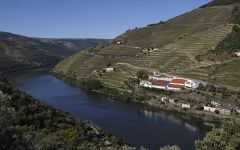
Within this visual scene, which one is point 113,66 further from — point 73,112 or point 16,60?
point 16,60

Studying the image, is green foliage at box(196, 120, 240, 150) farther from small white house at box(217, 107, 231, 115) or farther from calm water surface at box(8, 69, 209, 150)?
small white house at box(217, 107, 231, 115)

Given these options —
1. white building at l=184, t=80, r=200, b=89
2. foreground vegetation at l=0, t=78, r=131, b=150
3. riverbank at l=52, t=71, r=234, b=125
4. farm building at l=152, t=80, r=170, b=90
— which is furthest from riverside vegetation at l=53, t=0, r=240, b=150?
foreground vegetation at l=0, t=78, r=131, b=150

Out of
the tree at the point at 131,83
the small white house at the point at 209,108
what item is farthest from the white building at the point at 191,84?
the tree at the point at 131,83

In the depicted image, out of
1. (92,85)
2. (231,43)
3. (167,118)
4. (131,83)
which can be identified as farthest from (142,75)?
(167,118)

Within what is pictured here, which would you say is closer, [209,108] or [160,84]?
[209,108]

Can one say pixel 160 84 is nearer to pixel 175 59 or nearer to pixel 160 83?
pixel 160 83

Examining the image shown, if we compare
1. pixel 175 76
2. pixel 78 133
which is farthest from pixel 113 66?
pixel 78 133

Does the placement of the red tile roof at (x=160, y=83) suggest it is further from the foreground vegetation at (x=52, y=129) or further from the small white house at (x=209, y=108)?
the foreground vegetation at (x=52, y=129)
